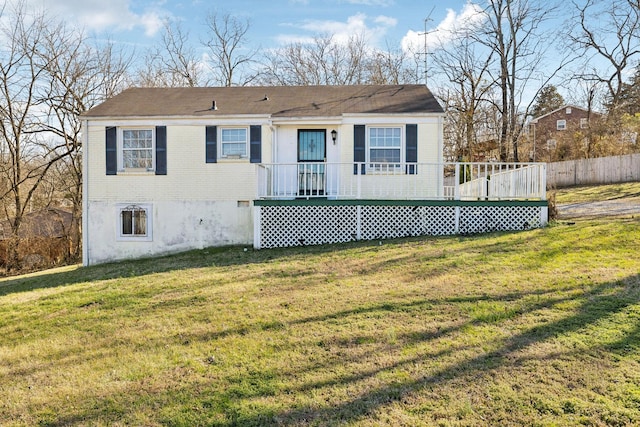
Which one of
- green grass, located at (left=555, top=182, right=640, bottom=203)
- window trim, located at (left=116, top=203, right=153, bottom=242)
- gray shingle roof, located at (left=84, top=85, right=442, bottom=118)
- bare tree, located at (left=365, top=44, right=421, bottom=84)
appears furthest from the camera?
bare tree, located at (left=365, top=44, right=421, bottom=84)

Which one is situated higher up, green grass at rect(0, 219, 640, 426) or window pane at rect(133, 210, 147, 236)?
window pane at rect(133, 210, 147, 236)

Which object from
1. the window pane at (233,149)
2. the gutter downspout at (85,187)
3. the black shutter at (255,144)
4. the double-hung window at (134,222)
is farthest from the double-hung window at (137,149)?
the black shutter at (255,144)

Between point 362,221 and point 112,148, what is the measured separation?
747 cm

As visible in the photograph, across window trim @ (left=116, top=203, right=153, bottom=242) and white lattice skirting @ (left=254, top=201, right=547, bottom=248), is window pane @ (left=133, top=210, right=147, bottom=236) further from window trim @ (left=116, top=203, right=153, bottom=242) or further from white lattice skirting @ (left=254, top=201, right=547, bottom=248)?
white lattice skirting @ (left=254, top=201, right=547, bottom=248)

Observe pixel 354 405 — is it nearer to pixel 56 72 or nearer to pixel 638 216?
pixel 638 216

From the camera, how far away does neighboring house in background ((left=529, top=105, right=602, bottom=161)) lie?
28812mm

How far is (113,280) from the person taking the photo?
858 cm

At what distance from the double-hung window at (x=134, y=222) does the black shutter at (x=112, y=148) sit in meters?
1.23

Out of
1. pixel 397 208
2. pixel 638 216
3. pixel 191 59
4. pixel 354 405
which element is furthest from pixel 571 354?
pixel 191 59

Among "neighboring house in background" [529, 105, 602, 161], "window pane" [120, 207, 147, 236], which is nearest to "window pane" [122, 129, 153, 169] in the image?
"window pane" [120, 207, 147, 236]

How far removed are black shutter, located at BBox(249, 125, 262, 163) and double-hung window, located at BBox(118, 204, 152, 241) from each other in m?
3.36

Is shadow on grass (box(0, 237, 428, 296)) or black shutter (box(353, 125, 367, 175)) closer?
shadow on grass (box(0, 237, 428, 296))

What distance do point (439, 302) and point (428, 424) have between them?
8.41ft

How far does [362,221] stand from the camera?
34.1 ft
